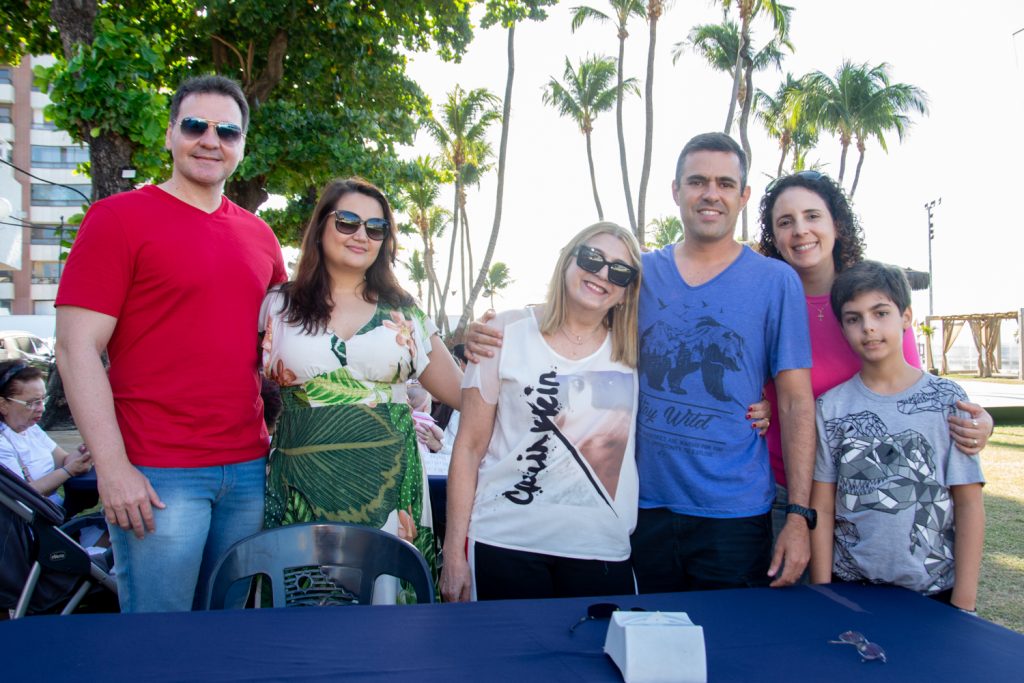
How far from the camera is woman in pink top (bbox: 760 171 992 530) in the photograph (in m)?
2.57

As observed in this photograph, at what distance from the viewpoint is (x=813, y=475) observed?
231 cm

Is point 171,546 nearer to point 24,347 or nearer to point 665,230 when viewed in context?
point 24,347

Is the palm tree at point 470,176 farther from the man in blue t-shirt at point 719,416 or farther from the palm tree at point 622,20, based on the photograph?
the man in blue t-shirt at point 719,416

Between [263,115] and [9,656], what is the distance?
7982mm

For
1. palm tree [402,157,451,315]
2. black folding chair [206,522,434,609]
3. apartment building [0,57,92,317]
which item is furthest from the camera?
apartment building [0,57,92,317]

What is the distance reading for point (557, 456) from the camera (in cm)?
222

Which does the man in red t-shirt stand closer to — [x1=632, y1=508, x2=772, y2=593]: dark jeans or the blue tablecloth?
the blue tablecloth

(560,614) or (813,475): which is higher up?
(813,475)

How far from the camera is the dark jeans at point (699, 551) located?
227 centimetres

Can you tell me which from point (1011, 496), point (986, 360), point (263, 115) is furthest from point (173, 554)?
point (986, 360)

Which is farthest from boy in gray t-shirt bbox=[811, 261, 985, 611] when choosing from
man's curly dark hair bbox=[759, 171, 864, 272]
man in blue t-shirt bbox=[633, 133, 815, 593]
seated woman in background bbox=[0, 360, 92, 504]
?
seated woman in background bbox=[0, 360, 92, 504]

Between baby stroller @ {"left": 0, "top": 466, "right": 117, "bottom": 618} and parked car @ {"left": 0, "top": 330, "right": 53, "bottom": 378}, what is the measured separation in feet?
70.0

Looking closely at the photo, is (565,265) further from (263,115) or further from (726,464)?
(263,115)

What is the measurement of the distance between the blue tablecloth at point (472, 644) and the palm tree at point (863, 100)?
28.4 meters
